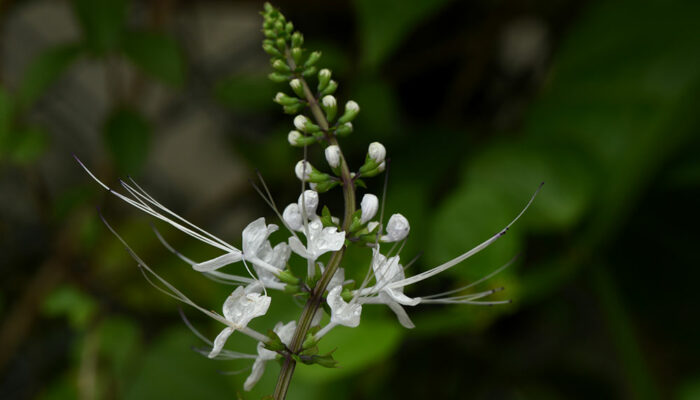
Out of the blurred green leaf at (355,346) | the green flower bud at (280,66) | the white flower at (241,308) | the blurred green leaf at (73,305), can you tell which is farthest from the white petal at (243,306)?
the blurred green leaf at (73,305)

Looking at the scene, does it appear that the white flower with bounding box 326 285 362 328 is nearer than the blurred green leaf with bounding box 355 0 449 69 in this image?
Yes

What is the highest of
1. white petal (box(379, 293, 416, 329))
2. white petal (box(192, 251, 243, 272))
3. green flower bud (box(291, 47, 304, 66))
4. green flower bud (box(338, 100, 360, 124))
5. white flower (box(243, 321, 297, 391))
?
green flower bud (box(291, 47, 304, 66))

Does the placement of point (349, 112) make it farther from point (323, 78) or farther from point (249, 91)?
point (249, 91)

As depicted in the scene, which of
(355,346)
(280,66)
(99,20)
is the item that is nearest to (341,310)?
(280,66)

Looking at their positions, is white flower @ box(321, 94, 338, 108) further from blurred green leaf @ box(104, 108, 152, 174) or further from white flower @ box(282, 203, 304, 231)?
blurred green leaf @ box(104, 108, 152, 174)

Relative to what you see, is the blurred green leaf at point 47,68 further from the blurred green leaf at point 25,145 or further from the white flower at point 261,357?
the white flower at point 261,357

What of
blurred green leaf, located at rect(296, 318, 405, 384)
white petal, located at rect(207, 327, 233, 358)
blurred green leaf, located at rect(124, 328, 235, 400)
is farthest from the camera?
blurred green leaf, located at rect(124, 328, 235, 400)

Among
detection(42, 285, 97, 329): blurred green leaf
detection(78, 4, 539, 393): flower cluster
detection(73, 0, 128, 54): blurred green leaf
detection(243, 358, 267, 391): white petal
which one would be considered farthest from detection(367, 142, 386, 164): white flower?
detection(42, 285, 97, 329): blurred green leaf
